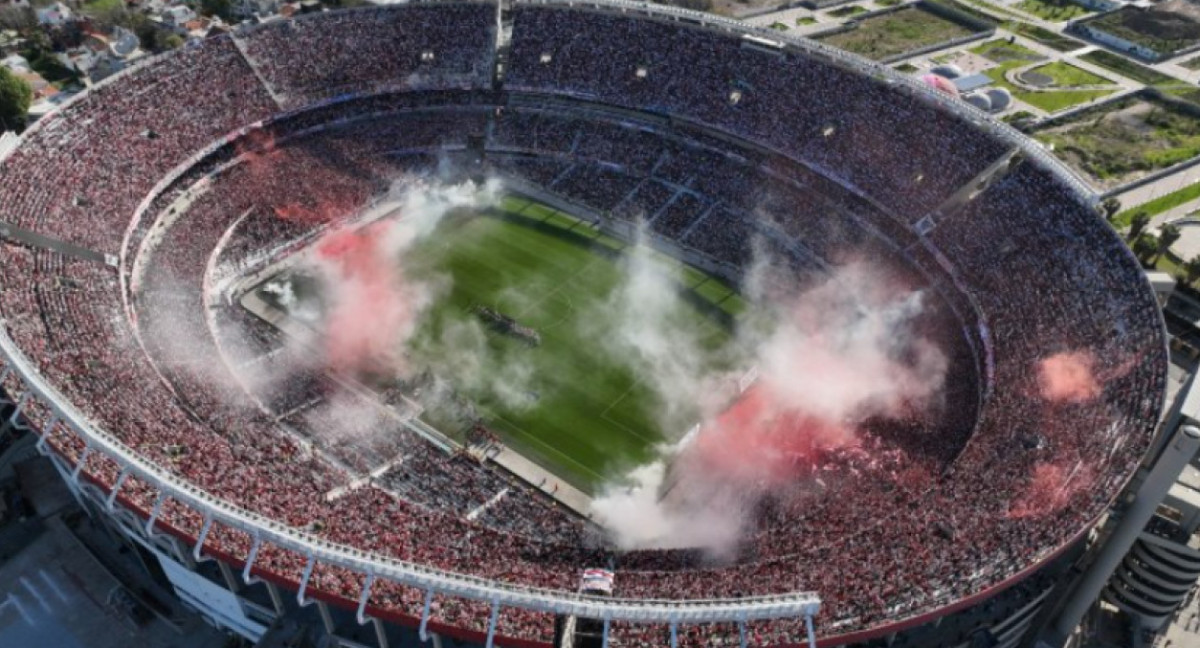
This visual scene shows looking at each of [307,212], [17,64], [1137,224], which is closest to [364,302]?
[307,212]

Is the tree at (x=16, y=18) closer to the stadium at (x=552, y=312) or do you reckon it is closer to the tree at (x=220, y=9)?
the tree at (x=220, y=9)

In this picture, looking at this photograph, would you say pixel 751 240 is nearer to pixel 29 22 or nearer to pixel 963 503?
pixel 963 503

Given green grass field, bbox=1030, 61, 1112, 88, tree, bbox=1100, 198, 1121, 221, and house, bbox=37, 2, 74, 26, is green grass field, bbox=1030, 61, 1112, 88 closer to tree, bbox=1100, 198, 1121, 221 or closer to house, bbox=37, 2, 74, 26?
tree, bbox=1100, 198, 1121, 221

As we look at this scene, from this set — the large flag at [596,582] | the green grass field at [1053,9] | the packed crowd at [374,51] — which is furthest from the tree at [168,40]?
the green grass field at [1053,9]

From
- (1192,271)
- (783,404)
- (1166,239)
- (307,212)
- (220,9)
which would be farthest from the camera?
(220,9)

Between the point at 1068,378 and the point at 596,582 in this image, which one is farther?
the point at 1068,378

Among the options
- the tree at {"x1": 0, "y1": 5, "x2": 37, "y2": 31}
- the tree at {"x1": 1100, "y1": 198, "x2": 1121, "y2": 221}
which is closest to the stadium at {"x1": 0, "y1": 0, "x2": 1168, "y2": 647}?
the tree at {"x1": 1100, "y1": 198, "x2": 1121, "y2": 221}

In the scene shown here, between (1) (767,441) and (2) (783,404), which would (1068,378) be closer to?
(2) (783,404)

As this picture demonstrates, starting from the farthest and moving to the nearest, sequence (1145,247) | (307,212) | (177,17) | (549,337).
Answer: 1. (177,17)
2. (1145,247)
3. (307,212)
4. (549,337)
